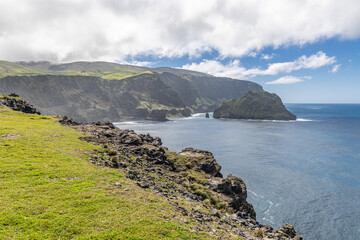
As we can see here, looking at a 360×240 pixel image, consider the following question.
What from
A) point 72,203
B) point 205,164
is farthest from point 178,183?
point 72,203

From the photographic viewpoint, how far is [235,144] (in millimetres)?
125625

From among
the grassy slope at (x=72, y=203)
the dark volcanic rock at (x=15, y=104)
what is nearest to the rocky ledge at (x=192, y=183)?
the grassy slope at (x=72, y=203)

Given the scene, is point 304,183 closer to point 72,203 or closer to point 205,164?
point 205,164

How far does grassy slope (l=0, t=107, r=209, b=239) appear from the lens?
13.4 metres

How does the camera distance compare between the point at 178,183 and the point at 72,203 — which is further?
the point at 178,183

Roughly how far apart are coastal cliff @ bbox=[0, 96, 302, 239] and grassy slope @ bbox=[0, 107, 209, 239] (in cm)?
25

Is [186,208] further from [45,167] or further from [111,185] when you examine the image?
[45,167]

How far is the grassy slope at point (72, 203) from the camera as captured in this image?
1341 cm

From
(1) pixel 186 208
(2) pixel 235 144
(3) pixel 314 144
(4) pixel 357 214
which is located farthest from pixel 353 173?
(1) pixel 186 208

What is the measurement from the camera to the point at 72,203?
52.9ft

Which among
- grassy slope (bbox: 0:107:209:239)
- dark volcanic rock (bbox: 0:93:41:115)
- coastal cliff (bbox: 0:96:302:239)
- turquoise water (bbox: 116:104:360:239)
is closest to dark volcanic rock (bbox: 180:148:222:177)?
coastal cliff (bbox: 0:96:302:239)

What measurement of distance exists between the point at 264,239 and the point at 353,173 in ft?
255

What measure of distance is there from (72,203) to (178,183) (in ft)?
56.4

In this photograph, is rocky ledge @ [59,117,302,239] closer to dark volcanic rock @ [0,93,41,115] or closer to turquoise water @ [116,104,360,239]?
turquoise water @ [116,104,360,239]
